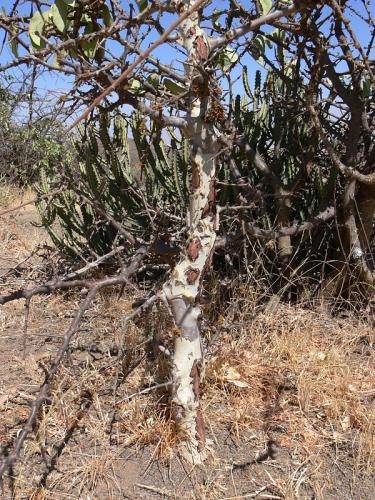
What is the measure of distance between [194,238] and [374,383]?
128 cm

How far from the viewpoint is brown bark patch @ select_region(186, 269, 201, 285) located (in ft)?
6.81

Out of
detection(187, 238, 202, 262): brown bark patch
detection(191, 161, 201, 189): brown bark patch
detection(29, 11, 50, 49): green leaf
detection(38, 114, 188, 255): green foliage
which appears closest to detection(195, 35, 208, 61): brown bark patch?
detection(191, 161, 201, 189): brown bark patch

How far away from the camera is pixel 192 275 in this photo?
6.81ft

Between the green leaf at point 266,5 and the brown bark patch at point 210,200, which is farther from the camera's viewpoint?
the brown bark patch at point 210,200

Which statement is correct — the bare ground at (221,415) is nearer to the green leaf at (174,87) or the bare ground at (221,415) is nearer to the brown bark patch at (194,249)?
the brown bark patch at (194,249)

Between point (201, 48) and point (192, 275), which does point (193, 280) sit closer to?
point (192, 275)

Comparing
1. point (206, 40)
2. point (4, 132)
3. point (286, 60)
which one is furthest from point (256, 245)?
point (4, 132)

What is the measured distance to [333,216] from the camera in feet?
10.9

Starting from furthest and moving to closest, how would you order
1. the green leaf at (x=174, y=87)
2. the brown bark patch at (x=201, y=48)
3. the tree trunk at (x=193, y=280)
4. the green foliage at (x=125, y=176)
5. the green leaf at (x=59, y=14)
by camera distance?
the green foliage at (x=125, y=176), the green leaf at (x=174, y=87), the tree trunk at (x=193, y=280), the brown bark patch at (x=201, y=48), the green leaf at (x=59, y=14)

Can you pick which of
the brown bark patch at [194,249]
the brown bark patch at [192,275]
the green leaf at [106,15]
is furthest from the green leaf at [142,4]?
the brown bark patch at [192,275]

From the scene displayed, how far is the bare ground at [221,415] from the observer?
211 cm

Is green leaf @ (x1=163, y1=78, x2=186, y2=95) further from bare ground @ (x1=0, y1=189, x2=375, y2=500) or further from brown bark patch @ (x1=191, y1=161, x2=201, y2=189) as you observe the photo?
bare ground @ (x1=0, y1=189, x2=375, y2=500)

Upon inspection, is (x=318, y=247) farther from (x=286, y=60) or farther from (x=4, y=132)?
(x=4, y=132)

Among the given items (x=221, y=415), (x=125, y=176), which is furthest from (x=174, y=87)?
(x=125, y=176)
